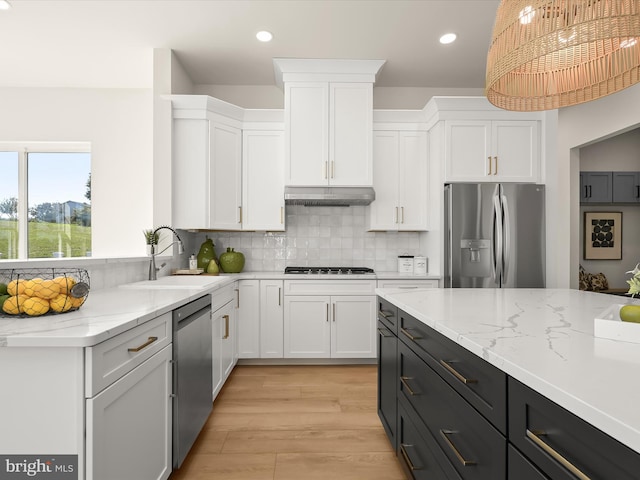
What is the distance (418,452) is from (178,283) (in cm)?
197

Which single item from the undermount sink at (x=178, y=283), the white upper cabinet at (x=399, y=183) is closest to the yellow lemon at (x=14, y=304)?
the undermount sink at (x=178, y=283)

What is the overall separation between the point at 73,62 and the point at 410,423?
4325 mm

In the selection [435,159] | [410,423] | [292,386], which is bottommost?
[292,386]

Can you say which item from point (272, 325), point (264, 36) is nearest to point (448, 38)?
point (264, 36)

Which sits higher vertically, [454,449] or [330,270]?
[330,270]

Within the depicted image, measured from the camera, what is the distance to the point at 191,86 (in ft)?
13.1

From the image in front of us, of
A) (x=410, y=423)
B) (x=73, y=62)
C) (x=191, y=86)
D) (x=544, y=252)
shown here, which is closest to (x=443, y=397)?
(x=410, y=423)

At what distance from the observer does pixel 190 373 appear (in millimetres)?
1939

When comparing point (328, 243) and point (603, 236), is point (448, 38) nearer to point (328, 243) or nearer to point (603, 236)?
point (328, 243)

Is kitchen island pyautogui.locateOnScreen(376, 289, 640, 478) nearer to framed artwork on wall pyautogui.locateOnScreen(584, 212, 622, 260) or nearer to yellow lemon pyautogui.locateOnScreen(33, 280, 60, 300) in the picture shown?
yellow lemon pyautogui.locateOnScreen(33, 280, 60, 300)

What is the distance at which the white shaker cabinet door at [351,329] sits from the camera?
11.4 feet

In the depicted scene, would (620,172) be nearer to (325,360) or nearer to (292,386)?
(325,360)

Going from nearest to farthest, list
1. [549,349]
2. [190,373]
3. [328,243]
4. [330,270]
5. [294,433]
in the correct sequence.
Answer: [549,349] < [190,373] < [294,433] < [330,270] < [328,243]

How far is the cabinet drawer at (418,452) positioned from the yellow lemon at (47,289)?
150 cm
